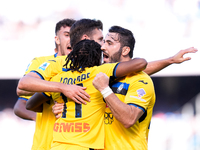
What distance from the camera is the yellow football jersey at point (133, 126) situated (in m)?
2.94

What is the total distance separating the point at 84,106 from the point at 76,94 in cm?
14

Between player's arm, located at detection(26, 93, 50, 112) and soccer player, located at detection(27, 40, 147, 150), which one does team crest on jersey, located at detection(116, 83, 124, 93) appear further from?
player's arm, located at detection(26, 93, 50, 112)

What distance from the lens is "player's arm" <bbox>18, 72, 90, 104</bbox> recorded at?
2.78 meters

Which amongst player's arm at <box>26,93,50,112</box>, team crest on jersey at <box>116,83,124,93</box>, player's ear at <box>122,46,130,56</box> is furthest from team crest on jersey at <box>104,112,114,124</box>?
player's ear at <box>122,46,130,56</box>

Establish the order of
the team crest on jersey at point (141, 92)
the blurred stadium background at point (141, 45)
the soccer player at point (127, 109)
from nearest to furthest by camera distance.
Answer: the soccer player at point (127, 109), the team crest on jersey at point (141, 92), the blurred stadium background at point (141, 45)

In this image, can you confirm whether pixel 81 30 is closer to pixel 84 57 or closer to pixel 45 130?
pixel 84 57

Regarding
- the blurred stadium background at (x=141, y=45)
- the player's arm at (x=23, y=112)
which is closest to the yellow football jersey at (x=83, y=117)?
the player's arm at (x=23, y=112)

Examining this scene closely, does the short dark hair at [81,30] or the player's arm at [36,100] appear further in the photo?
the short dark hair at [81,30]

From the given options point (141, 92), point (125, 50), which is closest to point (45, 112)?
point (125, 50)

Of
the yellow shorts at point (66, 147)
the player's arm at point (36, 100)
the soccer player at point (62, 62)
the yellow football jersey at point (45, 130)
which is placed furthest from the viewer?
the yellow football jersey at point (45, 130)

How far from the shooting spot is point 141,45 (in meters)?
9.34

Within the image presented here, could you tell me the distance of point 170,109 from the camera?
909 cm

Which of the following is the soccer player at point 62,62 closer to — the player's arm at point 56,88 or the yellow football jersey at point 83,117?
the player's arm at point 56,88

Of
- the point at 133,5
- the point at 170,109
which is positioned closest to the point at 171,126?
the point at 170,109
